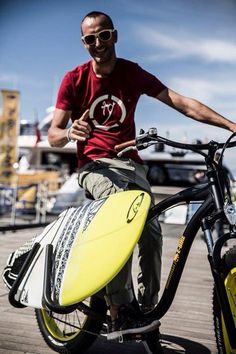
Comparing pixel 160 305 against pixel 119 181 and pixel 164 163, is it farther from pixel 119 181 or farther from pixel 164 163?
pixel 164 163

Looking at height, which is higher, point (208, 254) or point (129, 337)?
point (208, 254)

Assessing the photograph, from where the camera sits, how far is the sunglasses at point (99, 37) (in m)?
2.42

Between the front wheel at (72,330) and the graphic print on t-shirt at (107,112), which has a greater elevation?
the graphic print on t-shirt at (107,112)

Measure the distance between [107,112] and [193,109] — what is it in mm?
391

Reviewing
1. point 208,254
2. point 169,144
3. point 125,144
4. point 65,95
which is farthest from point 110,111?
point 208,254

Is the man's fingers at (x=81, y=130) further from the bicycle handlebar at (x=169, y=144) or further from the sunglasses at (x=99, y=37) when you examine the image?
the sunglasses at (x=99, y=37)

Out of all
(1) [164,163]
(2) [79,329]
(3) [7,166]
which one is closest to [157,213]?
(2) [79,329]

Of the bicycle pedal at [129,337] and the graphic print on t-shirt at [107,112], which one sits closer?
the bicycle pedal at [129,337]

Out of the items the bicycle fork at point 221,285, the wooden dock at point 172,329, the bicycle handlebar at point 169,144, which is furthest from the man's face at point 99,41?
the wooden dock at point 172,329

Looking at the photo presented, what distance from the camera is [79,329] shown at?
2.52 meters

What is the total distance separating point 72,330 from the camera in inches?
107

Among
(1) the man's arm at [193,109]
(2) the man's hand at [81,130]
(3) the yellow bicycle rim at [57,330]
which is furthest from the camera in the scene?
(3) the yellow bicycle rim at [57,330]

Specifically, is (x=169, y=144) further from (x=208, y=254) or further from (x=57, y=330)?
(x=57, y=330)

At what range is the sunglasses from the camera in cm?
242
